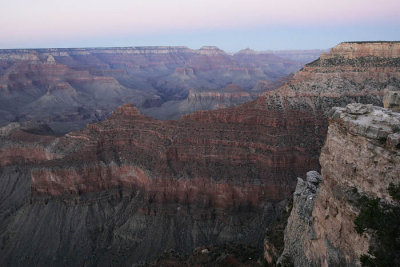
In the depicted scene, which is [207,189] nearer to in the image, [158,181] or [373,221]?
[158,181]

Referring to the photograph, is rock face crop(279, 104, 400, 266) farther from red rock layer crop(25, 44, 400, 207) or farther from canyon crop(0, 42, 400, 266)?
red rock layer crop(25, 44, 400, 207)

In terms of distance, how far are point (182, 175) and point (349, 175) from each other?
38685mm

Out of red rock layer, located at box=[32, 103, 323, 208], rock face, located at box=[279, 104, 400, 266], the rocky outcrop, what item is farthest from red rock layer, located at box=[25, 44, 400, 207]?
rock face, located at box=[279, 104, 400, 266]

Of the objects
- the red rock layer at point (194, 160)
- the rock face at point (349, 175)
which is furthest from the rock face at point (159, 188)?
the rock face at point (349, 175)

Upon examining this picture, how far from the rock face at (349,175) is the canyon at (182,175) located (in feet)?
90.7

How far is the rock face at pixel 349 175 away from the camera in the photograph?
15766mm

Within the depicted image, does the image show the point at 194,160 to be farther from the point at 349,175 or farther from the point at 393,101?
the point at 349,175

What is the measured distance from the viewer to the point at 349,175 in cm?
1769

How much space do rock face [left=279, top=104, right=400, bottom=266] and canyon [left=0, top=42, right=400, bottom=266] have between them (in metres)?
27.7

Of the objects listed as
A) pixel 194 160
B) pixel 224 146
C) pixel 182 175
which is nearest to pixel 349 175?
pixel 224 146

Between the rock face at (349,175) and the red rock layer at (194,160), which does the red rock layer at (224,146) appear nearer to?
the red rock layer at (194,160)

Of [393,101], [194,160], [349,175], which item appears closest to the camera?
[349,175]

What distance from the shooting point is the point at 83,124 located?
141625 mm

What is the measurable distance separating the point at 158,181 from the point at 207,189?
8.24m
